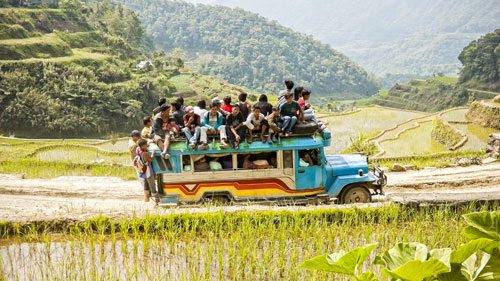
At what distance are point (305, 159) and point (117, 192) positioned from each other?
575 centimetres

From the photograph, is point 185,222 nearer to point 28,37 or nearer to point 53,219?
point 53,219

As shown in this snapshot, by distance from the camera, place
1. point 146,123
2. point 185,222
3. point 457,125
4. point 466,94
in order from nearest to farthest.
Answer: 1. point 185,222
2. point 146,123
3. point 457,125
4. point 466,94

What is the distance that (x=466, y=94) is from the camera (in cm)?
6481

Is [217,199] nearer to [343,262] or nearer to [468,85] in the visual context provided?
[343,262]

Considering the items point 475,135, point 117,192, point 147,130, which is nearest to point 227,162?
point 147,130

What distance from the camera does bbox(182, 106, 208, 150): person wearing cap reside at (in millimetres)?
9089

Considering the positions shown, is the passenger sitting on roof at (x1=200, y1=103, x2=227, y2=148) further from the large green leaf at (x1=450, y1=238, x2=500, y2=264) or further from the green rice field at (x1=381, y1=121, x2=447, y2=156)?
the green rice field at (x1=381, y1=121, x2=447, y2=156)

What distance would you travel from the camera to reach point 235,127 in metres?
9.38

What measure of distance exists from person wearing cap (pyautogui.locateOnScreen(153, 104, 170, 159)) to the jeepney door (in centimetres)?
287

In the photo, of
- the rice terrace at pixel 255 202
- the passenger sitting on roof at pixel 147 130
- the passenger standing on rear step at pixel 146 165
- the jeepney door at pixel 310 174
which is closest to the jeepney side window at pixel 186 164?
the rice terrace at pixel 255 202

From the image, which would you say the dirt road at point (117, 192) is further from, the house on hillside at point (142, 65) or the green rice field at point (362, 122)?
the house on hillside at point (142, 65)

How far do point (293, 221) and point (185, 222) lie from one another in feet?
6.67

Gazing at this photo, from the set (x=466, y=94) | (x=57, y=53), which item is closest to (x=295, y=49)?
(x=466, y=94)

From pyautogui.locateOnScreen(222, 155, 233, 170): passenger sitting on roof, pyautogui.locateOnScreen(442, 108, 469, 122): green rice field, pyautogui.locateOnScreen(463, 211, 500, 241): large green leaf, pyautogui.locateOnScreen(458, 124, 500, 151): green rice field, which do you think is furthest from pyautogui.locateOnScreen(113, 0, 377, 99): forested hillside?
pyautogui.locateOnScreen(463, 211, 500, 241): large green leaf
